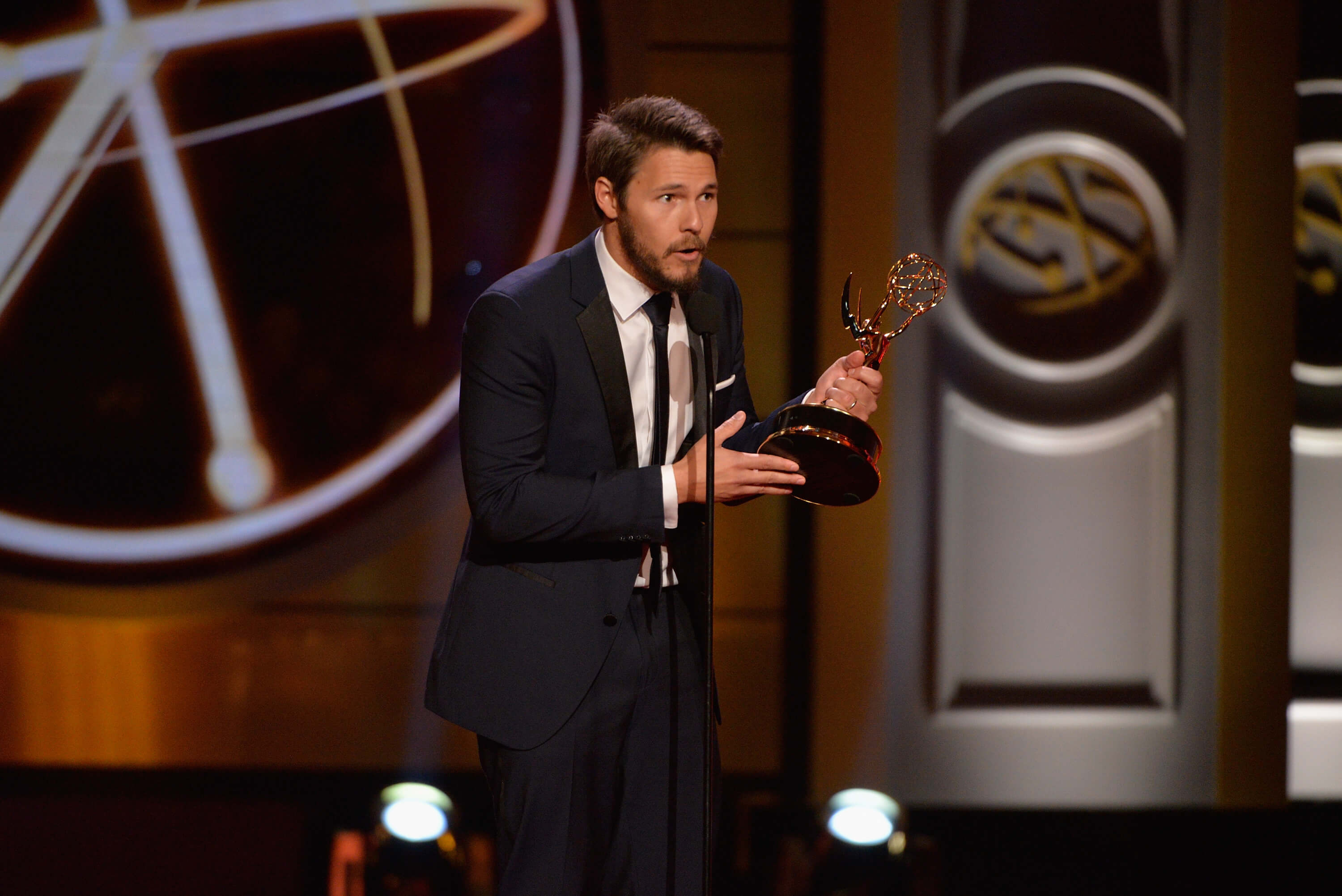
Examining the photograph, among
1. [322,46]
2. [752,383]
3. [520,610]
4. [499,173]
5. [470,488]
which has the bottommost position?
[520,610]

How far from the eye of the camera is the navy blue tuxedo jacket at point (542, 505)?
1642mm

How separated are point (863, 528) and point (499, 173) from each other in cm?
152

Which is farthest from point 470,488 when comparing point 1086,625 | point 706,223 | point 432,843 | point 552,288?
point 1086,625

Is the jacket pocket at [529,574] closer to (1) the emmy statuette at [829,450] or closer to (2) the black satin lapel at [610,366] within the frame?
(2) the black satin lapel at [610,366]

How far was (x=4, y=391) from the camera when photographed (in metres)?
3.37

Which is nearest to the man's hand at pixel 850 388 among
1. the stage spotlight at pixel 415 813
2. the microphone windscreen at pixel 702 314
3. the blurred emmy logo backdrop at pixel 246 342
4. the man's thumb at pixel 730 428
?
the man's thumb at pixel 730 428

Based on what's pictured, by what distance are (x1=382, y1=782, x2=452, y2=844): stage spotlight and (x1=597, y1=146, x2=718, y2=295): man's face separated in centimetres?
127

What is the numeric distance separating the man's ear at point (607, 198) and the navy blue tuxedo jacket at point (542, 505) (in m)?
0.09

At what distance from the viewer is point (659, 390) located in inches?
69.7

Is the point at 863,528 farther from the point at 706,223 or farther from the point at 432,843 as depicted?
the point at 706,223

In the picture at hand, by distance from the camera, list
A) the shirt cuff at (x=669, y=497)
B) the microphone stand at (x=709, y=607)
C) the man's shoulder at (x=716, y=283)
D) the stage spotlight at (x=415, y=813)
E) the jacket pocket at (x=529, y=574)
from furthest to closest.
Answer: the stage spotlight at (x=415, y=813) < the man's shoulder at (x=716, y=283) < the jacket pocket at (x=529, y=574) < the shirt cuff at (x=669, y=497) < the microphone stand at (x=709, y=607)

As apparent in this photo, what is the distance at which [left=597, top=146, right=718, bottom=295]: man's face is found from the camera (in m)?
1.64

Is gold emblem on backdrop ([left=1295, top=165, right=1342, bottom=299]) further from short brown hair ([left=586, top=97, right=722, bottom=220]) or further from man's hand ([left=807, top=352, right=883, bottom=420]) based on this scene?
short brown hair ([left=586, top=97, right=722, bottom=220])

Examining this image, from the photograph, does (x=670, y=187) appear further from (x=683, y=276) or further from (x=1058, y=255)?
(x=1058, y=255)
